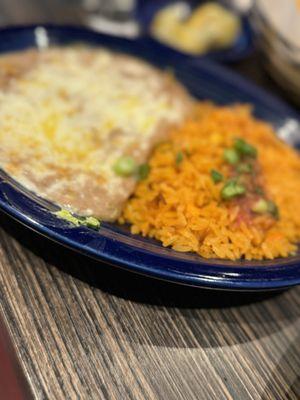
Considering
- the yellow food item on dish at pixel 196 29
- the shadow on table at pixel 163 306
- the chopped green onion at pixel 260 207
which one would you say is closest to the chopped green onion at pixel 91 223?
the shadow on table at pixel 163 306

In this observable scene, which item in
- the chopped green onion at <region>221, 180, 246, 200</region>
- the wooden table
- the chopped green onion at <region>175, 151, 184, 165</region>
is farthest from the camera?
A: the chopped green onion at <region>175, 151, 184, 165</region>

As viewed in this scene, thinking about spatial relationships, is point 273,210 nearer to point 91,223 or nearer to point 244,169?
point 244,169

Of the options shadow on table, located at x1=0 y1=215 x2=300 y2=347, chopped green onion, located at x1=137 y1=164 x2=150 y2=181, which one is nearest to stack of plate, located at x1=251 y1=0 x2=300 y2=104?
chopped green onion, located at x1=137 y1=164 x2=150 y2=181

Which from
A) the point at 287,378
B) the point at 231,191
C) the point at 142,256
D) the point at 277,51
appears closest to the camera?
the point at 142,256

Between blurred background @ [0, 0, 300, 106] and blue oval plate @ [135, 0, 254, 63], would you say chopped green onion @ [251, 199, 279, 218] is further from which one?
→ blue oval plate @ [135, 0, 254, 63]

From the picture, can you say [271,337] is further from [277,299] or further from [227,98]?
[227,98]

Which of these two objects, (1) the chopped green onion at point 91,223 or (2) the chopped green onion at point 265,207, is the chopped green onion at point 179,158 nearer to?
(2) the chopped green onion at point 265,207

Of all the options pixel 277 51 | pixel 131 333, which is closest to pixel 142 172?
pixel 131 333
